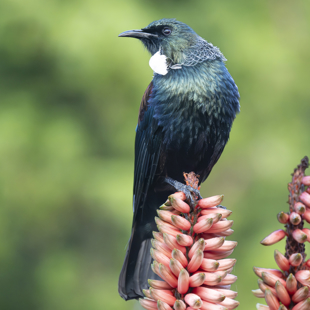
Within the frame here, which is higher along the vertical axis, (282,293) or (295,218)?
(295,218)

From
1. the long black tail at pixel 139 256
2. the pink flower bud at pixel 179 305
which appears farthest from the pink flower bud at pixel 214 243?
the long black tail at pixel 139 256

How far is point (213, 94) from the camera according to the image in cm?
241

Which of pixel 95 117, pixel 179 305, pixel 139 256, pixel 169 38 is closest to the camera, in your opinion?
pixel 179 305

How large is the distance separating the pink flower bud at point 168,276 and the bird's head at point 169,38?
59.5 inches

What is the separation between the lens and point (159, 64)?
104 inches

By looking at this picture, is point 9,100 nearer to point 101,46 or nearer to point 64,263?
point 101,46

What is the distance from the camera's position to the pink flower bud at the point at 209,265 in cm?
144

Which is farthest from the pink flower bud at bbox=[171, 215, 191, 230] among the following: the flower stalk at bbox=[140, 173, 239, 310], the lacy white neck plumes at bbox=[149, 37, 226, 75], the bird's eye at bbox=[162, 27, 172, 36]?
the bird's eye at bbox=[162, 27, 172, 36]

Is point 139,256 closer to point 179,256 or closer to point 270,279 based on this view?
point 179,256

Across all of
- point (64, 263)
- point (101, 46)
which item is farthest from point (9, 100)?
point (64, 263)

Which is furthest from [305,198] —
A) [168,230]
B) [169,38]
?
[169,38]

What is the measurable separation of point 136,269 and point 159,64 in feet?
3.84

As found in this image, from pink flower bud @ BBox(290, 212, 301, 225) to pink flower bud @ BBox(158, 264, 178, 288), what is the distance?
0.45 m

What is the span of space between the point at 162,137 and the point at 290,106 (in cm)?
455
